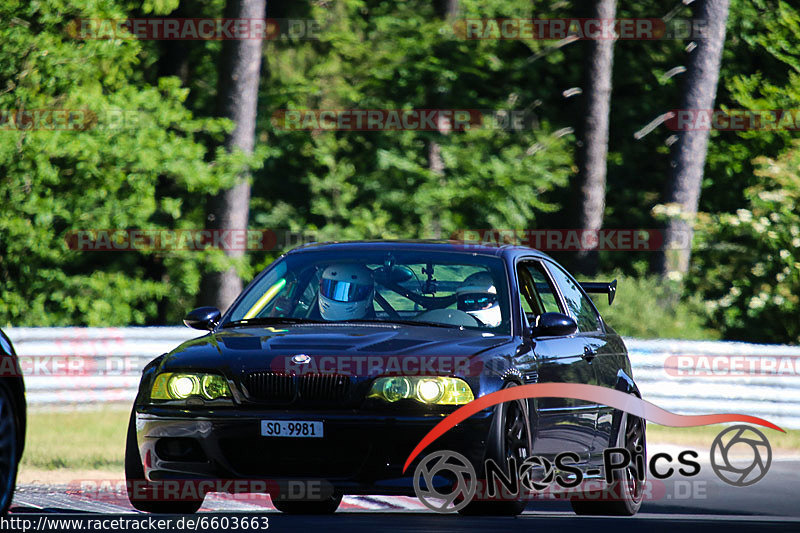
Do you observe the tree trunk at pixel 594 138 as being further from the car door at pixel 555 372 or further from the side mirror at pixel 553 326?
the side mirror at pixel 553 326

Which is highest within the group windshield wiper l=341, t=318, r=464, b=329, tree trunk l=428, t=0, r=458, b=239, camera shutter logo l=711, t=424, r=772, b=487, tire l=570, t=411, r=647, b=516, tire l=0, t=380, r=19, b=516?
tree trunk l=428, t=0, r=458, b=239

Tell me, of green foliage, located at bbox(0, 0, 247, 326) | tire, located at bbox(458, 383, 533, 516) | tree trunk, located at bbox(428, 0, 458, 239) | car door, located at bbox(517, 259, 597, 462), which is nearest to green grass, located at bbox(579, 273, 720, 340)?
tree trunk, located at bbox(428, 0, 458, 239)

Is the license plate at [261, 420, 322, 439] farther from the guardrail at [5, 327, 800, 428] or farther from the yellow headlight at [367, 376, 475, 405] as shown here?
the guardrail at [5, 327, 800, 428]

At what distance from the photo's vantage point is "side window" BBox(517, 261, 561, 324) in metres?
8.76

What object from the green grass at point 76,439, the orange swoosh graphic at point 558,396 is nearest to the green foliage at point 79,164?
the green grass at point 76,439

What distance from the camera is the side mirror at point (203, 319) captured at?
28.5 ft

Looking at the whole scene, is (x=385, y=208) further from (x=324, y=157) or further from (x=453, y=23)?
(x=453, y=23)

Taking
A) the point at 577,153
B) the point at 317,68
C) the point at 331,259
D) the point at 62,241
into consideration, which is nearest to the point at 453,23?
the point at 317,68

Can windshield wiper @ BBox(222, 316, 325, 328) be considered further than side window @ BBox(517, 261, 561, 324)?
No

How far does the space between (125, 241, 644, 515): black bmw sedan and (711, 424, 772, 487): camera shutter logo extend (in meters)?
3.88

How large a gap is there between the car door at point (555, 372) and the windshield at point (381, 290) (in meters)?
0.29

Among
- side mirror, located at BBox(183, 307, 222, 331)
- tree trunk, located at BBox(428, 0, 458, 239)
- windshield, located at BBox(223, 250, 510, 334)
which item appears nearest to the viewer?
windshield, located at BBox(223, 250, 510, 334)

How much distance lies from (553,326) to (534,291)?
947mm

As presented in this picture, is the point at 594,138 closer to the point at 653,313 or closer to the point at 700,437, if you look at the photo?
the point at 653,313
